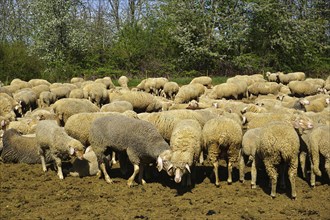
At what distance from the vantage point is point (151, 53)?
40844 millimetres

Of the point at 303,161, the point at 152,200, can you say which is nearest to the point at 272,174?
the point at 303,161

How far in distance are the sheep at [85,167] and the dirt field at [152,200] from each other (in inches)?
9.5

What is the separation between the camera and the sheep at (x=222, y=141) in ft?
30.2

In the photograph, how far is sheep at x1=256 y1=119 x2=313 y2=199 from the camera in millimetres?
7992

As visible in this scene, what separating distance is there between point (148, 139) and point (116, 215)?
2.31m

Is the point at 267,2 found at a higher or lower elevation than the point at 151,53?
higher

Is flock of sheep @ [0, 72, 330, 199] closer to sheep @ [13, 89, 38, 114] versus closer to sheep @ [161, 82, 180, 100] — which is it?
sheep @ [13, 89, 38, 114]

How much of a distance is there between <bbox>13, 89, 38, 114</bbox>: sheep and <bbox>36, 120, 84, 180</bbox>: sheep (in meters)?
9.18

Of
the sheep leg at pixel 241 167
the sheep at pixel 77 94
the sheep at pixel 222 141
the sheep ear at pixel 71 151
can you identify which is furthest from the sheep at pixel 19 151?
the sheep at pixel 77 94

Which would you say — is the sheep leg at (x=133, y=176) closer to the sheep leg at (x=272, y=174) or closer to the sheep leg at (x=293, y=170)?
the sheep leg at (x=272, y=174)

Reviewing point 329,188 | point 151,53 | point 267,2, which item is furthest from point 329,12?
point 329,188

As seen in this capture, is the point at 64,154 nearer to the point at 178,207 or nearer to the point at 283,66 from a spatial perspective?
the point at 178,207

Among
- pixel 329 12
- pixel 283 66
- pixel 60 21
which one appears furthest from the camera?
pixel 329 12

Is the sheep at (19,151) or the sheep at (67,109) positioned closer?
the sheep at (19,151)
